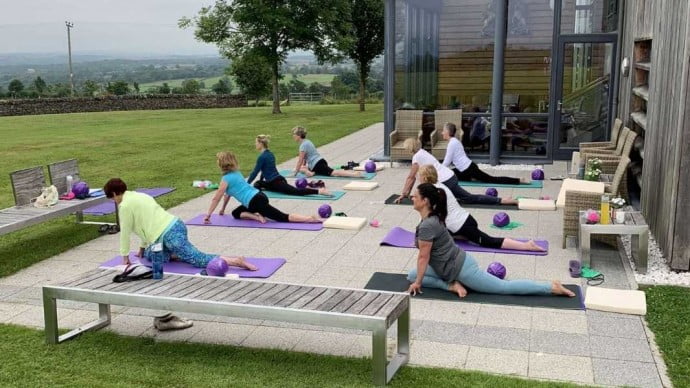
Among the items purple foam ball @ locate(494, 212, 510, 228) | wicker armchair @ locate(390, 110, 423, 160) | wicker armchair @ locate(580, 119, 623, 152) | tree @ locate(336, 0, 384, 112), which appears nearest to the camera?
purple foam ball @ locate(494, 212, 510, 228)

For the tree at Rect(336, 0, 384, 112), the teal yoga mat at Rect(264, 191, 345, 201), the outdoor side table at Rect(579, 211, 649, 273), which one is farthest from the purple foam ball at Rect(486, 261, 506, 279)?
the tree at Rect(336, 0, 384, 112)

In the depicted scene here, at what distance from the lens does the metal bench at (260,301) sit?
14.3 feet

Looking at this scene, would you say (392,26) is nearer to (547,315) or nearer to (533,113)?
(533,113)

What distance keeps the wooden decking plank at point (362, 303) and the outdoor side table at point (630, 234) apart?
2.94 metres

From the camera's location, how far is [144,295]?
4773 millimetres

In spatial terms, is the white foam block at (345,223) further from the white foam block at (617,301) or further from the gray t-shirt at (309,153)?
the gray t-shirt at (309,153)

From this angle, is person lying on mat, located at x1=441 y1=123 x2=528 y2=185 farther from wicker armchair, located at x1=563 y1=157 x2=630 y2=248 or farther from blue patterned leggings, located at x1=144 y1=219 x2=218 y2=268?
blue patterned leggings, located at x1=144 y1=219 x2=218 y2=268

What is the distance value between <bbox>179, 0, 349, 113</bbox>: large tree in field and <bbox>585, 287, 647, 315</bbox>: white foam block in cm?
2346

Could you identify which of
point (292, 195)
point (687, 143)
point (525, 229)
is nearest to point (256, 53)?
point (292, 195)

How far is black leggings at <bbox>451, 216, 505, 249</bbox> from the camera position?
7.56m

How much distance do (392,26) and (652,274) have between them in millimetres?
9248

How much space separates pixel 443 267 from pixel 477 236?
1.79 metres

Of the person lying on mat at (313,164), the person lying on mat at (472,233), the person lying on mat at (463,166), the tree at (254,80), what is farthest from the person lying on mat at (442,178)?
the tree at (254,80)

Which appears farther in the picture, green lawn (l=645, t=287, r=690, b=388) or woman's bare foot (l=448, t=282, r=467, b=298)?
woman's bare foot (l=448, t=282, r=467, b=298)
